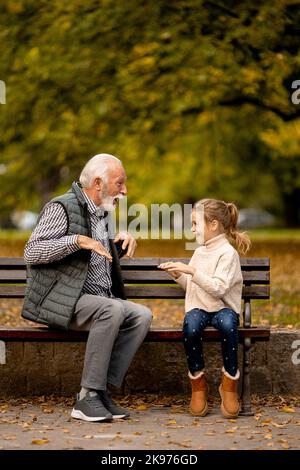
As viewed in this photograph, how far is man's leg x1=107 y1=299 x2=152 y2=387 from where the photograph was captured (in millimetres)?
6297

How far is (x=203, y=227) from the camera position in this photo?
253 inches

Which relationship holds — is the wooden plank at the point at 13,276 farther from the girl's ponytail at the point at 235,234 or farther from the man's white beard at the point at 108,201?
the girl's ponytail at the point at 235,234

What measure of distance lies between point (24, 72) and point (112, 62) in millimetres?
1240

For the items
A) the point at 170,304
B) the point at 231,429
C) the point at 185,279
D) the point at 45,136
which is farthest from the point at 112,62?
the point at 231,429

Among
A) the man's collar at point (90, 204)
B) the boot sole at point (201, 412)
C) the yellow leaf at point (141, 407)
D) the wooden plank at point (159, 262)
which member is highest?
the man's collar at point (90, 204)

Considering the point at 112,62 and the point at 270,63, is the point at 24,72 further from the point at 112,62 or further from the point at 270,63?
the point at 270,63

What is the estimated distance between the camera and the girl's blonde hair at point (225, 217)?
21.1ft

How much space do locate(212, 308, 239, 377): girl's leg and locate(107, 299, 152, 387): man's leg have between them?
47cm

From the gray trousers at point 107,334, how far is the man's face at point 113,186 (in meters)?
0.64

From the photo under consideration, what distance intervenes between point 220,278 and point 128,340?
70 centimetres

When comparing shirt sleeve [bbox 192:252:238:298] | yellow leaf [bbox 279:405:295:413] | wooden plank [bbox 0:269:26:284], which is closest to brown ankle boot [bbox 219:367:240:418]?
yellow leaf [bbox 279:405:295:413]

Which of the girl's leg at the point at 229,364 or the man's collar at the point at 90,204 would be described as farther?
the man's collar at the point at 90,204

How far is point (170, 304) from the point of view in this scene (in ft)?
35.5

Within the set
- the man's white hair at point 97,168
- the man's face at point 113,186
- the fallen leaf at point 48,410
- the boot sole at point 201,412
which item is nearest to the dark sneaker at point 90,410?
the fallen leaf at point 48,410
